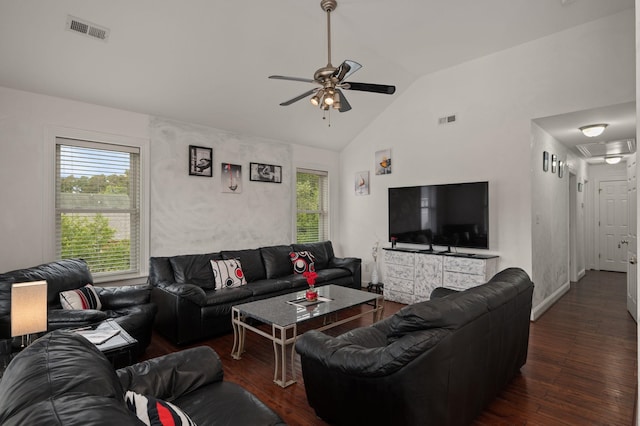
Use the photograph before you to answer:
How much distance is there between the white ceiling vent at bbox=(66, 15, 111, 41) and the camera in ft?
9.71

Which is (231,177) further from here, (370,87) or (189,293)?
(370,87)

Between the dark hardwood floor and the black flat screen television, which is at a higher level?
the black flat screen television

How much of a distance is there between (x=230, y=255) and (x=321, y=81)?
111 inches

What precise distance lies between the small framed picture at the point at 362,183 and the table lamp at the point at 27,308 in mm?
5016

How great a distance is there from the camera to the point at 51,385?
95 cm

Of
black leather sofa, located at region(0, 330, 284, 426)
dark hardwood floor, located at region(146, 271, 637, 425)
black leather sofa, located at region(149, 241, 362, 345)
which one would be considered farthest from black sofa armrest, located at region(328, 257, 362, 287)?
black leather sofa, located at region(0, 330, 284, 426)

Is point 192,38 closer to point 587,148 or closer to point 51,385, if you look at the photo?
point 51,385

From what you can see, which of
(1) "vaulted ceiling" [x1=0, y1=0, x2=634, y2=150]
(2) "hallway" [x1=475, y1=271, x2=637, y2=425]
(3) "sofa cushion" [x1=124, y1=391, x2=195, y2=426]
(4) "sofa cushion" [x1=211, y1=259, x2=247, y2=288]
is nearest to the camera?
(3) "sofa cushion" [x1=124, y1=391, x2=195, y2=426]

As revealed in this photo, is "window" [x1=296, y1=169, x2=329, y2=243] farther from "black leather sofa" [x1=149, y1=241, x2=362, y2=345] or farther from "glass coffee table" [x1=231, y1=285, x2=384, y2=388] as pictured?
"glass coffee table" [x1=231, y1=285, x2=384, y2=388]

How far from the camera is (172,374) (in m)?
1.81

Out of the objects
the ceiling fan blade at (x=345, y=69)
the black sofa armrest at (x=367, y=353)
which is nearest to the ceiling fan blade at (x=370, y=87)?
the ceiling fan blade at (x=345, y=69)

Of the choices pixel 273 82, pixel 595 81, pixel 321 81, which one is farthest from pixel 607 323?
pixel 273 82

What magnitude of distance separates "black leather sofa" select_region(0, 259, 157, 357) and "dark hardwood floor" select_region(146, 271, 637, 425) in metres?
0.40

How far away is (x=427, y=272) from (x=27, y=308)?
4.41 meters
